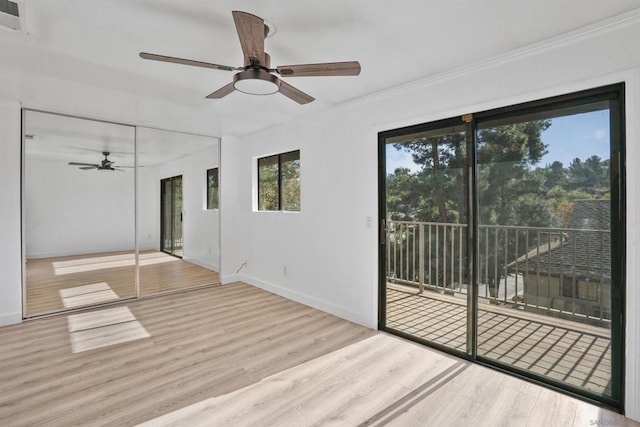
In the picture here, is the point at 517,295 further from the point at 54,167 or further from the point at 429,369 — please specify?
the point at 54,167

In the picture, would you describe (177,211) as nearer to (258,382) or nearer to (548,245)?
(258,382)

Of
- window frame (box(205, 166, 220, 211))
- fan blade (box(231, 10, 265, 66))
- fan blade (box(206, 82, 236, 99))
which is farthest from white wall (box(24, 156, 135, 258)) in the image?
fan blade (box(231, 10, 265, 66))

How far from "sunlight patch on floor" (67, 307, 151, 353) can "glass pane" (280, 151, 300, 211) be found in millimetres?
2257

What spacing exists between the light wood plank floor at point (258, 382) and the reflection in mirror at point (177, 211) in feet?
6.23

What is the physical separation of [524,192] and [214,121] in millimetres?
3600

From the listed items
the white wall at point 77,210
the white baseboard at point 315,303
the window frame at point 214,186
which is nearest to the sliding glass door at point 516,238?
the white baseboard at point 315,303

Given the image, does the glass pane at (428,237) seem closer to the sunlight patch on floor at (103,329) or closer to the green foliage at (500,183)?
the green foliage at (500,183)

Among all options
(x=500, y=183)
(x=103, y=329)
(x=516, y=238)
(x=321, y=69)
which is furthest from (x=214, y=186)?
(x=516, y=238)

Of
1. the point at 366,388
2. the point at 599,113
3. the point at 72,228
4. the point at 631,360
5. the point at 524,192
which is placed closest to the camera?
the point at 631,360

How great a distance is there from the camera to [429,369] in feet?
8.21

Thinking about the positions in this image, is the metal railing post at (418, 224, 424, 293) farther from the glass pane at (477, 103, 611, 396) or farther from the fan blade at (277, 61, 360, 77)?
the fan blade at (277, 61, 360, 77)

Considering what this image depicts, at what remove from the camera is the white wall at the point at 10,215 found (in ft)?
11.0

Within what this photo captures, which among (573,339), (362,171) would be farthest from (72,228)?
(573,339)

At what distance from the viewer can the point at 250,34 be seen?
1.70 meters
